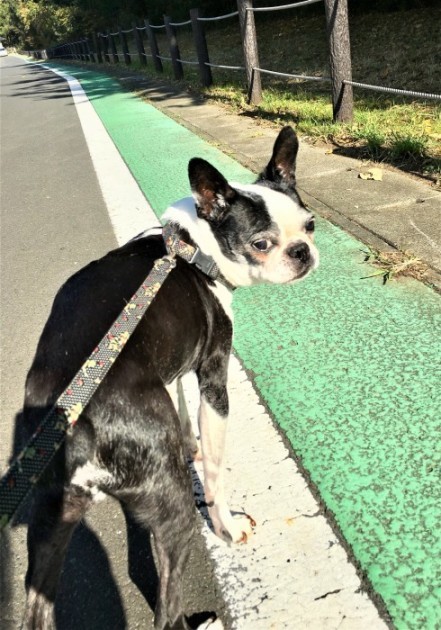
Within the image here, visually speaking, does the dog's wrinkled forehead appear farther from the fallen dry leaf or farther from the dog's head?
the fallen dry leaf

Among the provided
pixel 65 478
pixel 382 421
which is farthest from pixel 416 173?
pixel 65 478

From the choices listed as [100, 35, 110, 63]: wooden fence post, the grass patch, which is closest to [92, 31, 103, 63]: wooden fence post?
[100, 35, 110, 63]: wooden fence post

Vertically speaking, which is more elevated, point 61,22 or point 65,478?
point 61,22

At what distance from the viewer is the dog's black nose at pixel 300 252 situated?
7.88 feet

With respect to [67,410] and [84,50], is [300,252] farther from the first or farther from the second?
[84,50]

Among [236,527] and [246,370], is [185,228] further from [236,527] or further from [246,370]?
[236,527]

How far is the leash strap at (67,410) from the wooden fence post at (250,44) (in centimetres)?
883

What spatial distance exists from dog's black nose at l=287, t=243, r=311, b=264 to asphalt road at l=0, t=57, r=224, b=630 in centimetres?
130

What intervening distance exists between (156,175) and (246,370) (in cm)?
449

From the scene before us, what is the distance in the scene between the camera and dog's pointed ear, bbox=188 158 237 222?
2.25 meters

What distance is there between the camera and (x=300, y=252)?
2410mm

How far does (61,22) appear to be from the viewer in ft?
167

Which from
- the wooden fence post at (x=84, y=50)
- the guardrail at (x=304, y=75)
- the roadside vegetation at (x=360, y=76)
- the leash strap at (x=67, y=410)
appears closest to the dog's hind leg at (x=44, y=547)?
the leash strap at (x=67, y=410)

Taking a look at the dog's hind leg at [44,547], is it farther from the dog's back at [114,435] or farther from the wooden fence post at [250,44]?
the wooden fence post at [250,44]
